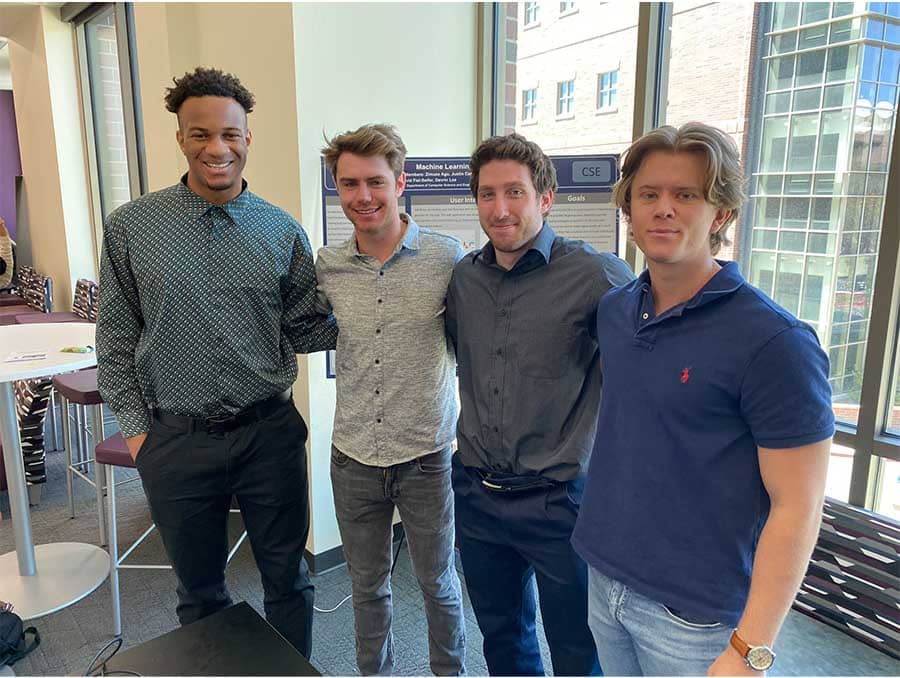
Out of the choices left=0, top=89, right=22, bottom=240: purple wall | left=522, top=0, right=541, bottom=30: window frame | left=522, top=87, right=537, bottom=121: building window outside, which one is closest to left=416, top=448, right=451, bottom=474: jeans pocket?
left=522, top=87, right=537, bottom=121: building window outside

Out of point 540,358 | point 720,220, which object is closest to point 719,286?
point 720,220

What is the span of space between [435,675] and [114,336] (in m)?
1.33

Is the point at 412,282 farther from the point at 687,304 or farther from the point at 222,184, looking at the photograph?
the point at 687,304

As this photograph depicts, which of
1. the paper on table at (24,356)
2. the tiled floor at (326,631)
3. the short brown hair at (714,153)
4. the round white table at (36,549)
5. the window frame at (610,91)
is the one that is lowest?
the tiled floor at (326,631)

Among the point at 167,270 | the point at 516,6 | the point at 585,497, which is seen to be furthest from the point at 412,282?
the point at 516,6

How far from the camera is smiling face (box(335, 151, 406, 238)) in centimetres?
156

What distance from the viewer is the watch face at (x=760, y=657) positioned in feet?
3.17

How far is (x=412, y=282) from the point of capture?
166 centimetres

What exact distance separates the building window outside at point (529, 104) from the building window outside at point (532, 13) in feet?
0.93

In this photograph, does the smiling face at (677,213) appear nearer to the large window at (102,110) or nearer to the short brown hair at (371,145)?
the short brown hair at (371,145)

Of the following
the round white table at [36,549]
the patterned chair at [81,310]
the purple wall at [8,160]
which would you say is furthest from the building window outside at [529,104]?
the purple wall at [8,160]

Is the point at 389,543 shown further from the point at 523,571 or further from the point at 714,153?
the point at 714,153

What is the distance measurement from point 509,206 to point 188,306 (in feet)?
2.79

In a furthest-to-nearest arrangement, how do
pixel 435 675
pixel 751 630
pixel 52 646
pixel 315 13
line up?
pixel 315 13 → pixel 52 646 → pixel 435 675 → pixel 751 630
